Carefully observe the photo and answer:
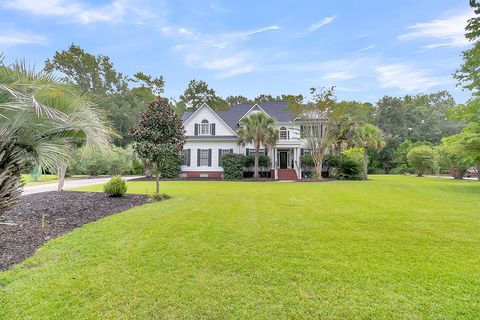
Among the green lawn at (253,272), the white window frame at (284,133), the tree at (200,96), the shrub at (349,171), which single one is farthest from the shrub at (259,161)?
the tree at (200,96)

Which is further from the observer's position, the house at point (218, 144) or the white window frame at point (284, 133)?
the white window frame at point (284, 133)

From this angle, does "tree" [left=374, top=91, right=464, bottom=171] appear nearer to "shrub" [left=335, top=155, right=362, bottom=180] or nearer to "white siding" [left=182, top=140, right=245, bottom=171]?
"shrub" [left=335, top=155, right=362, bottom=180]

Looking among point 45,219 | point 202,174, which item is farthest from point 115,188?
point 202,174

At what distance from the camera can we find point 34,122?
4.41m

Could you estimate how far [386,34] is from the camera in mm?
14828

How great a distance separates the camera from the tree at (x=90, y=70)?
42.2 metres

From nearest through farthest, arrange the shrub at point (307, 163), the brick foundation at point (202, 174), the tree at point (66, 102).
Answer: the tree at point (66, 102) < the shrub at point (307, 163) < the brick foundation at point (202, 174)

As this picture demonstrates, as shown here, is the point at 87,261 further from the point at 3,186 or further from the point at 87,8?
the point at 87,8

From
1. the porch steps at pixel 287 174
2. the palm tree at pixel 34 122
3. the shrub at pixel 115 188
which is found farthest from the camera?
the porch steps at pixel 287 174

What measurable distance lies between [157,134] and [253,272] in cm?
856

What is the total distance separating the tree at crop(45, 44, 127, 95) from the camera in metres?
42.2

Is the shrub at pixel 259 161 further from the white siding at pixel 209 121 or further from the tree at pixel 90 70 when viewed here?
the tree at pixel 90 70

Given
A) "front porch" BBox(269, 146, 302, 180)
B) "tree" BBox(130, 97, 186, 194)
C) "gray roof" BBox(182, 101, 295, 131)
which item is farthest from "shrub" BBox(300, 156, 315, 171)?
"tree" BBox(130, 97, 186, 194)

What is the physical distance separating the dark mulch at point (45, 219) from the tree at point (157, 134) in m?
1.94
